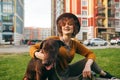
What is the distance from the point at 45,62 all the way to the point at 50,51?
15 cm

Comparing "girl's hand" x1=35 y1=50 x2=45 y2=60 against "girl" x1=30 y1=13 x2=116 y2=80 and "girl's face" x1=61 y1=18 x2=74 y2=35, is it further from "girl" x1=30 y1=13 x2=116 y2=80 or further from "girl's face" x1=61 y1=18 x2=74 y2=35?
"girl's face" x1=61 y1=18 x2=74 y2=35

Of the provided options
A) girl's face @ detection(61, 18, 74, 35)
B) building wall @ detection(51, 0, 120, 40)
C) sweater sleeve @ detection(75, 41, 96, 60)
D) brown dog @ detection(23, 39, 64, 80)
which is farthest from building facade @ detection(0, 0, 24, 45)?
brown dog @ detection(23, 39, 64, 80)

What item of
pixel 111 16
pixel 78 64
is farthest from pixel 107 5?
pixel 78 64

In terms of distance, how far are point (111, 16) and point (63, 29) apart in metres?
52.1

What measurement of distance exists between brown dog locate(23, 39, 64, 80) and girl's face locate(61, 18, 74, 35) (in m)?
0.26

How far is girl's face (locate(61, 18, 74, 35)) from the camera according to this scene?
3.87m

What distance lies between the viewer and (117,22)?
183ft

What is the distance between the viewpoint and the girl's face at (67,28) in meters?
3.87

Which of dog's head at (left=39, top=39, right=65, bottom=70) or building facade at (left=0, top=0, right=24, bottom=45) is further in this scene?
building facade at (left=0, top=0, right=24, bottom=45)

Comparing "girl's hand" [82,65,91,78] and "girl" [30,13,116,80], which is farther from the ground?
"girl" [30,13,116,80]

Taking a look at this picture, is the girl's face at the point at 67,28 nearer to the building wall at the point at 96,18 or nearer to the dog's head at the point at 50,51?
the dog's head at the point at 50,51

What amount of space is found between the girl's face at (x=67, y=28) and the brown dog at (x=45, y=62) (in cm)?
26

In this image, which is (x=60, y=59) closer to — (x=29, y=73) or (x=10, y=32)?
(x=29, y=73)

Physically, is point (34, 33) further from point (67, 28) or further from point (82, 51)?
point (67, 28)
